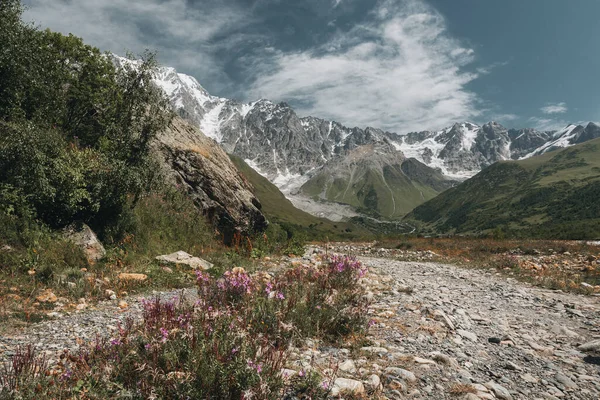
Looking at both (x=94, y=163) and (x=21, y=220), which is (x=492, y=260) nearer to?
(x=94, y=163)

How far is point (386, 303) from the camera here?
9734 millimetres

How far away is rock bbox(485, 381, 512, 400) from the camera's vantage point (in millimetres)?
4957

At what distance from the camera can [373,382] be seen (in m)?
4.77

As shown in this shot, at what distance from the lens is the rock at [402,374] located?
16.5 ft

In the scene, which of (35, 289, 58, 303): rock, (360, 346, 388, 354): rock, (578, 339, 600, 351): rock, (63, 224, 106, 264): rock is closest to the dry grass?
(360, 346, 388, 354): rock

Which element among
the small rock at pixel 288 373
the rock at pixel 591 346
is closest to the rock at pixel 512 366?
the rock at pixel 591 346

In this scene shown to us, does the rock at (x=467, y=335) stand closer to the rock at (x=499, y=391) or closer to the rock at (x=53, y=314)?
the rock at (x=499, y=391)

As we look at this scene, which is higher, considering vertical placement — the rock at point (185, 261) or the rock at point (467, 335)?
the rock at point (185, 261)

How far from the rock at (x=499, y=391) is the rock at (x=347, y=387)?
2.25 metres

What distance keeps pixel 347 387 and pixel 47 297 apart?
27.8ft

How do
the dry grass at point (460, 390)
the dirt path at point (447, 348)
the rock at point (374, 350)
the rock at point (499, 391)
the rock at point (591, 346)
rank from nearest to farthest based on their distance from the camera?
the dry grass at point (460, 390), the rock at point (499, 391), the dirt path at point (447, 348), the rock at point (374, 350), the rock at point (591, 346)

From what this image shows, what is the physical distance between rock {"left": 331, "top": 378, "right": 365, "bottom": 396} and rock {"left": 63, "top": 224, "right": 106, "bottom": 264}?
1142 centimetres

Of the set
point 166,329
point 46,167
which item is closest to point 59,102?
point 46,167

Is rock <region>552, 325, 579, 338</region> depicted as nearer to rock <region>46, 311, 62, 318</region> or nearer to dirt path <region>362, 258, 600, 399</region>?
dirt path <region>362, 258, 600, 399</region>
